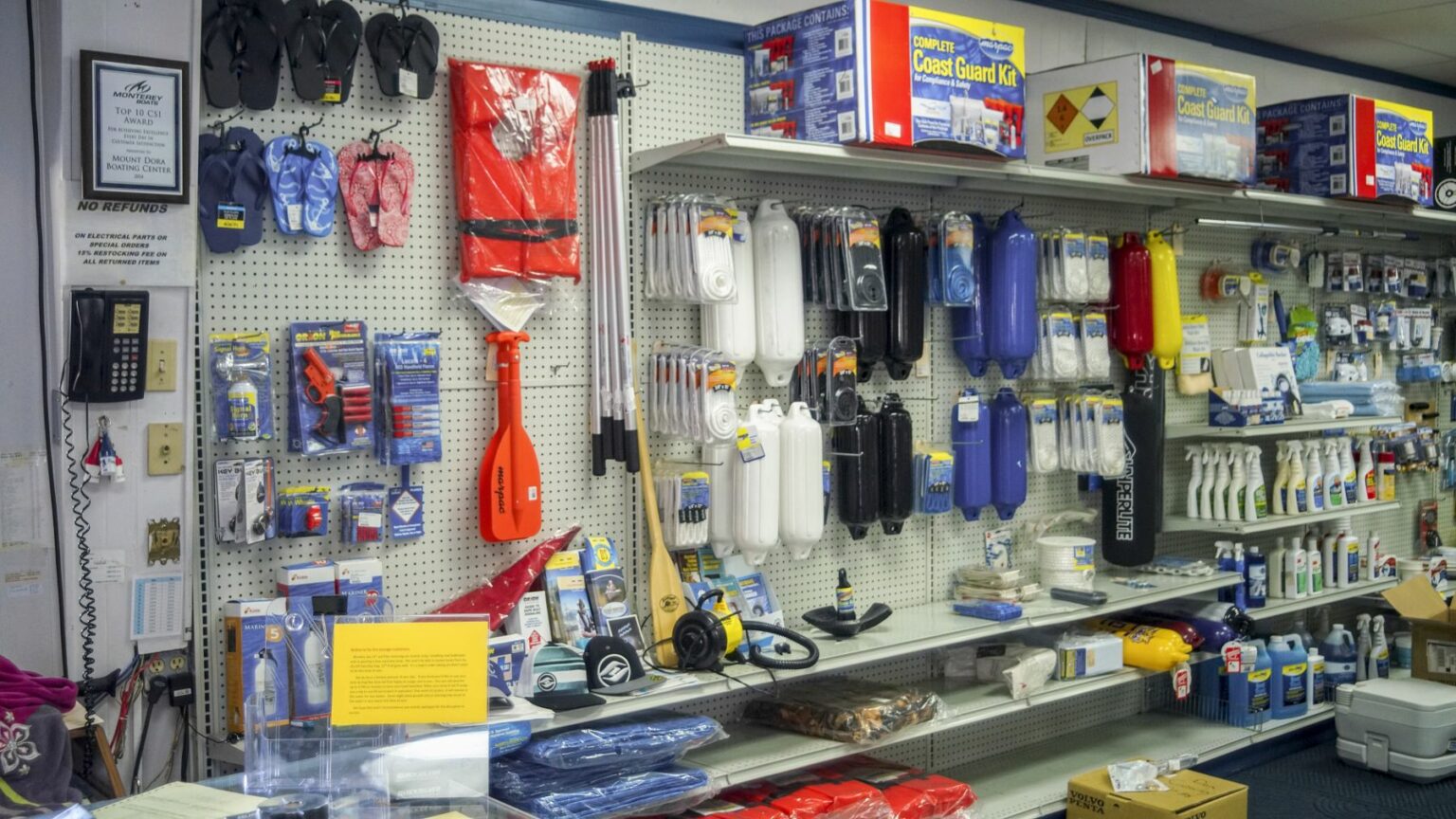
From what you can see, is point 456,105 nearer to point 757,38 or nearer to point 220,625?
point 757,38

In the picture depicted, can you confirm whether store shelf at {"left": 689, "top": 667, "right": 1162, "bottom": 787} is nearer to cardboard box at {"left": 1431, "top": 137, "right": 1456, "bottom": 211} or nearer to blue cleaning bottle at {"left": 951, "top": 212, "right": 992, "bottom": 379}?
blue cleaning bottle at {"left": 951, "top": 212, "right": 992, "bottom": 379}

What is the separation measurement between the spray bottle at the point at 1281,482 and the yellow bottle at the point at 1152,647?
3.29 ft

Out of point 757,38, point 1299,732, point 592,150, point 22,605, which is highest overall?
point 757,38

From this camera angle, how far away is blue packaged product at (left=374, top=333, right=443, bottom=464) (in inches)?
129

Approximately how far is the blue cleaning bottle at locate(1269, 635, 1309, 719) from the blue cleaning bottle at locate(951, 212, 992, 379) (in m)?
2.03

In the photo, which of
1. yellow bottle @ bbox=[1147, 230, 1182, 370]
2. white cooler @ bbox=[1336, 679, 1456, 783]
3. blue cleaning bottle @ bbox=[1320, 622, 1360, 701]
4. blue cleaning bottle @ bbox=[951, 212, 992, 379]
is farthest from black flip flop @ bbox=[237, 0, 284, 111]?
blue cleaning bottle @ bbox=[1320, 622, 1360, 701]

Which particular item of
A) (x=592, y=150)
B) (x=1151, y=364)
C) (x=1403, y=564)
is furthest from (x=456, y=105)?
(x=1403, y=564)

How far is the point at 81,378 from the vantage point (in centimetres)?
284

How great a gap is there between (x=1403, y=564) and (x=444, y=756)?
18.3ft

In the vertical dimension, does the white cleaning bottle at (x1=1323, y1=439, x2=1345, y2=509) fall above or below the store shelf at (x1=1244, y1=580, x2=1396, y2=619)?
above

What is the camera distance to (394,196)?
332cm

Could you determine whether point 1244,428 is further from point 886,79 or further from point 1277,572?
point 886,79

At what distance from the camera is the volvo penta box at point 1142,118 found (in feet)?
14.8

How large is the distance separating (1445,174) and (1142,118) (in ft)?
9.28
